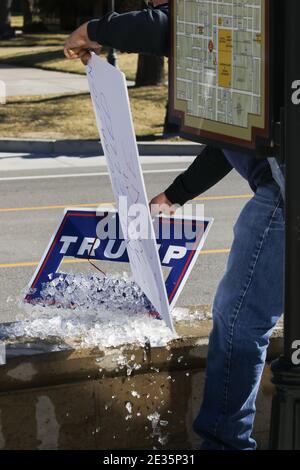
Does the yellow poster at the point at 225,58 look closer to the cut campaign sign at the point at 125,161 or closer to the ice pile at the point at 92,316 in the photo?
the cut campaign sign at the point at 125,161

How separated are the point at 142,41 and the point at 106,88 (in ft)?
0.62

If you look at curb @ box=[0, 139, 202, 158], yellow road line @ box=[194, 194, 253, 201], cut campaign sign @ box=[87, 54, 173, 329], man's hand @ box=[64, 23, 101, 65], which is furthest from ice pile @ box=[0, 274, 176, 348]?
curb @ box=[0, 139, 202, 158]

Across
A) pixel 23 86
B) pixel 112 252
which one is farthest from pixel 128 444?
pixel 23 86

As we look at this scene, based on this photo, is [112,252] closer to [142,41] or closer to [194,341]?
[194,341]

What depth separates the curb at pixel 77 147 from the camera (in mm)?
16422

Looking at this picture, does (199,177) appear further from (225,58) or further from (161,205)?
(225,58)

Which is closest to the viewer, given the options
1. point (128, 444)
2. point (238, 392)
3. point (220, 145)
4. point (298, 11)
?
point (298, 11)

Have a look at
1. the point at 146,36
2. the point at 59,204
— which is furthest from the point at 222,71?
the point at 59,204

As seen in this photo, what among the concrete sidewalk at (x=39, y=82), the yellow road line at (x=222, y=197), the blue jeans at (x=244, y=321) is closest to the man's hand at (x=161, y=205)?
the blue jeans at (x=244, y=321)

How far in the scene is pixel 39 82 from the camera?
1003 inches

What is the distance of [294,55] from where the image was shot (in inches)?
103

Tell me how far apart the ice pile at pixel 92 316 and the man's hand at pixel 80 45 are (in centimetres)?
96

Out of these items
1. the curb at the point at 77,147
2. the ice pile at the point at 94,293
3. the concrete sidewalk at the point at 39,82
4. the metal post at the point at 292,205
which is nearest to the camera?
the metal post at the point at 292,205

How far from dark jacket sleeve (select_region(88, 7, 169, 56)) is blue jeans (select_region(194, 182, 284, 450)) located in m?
0.57
